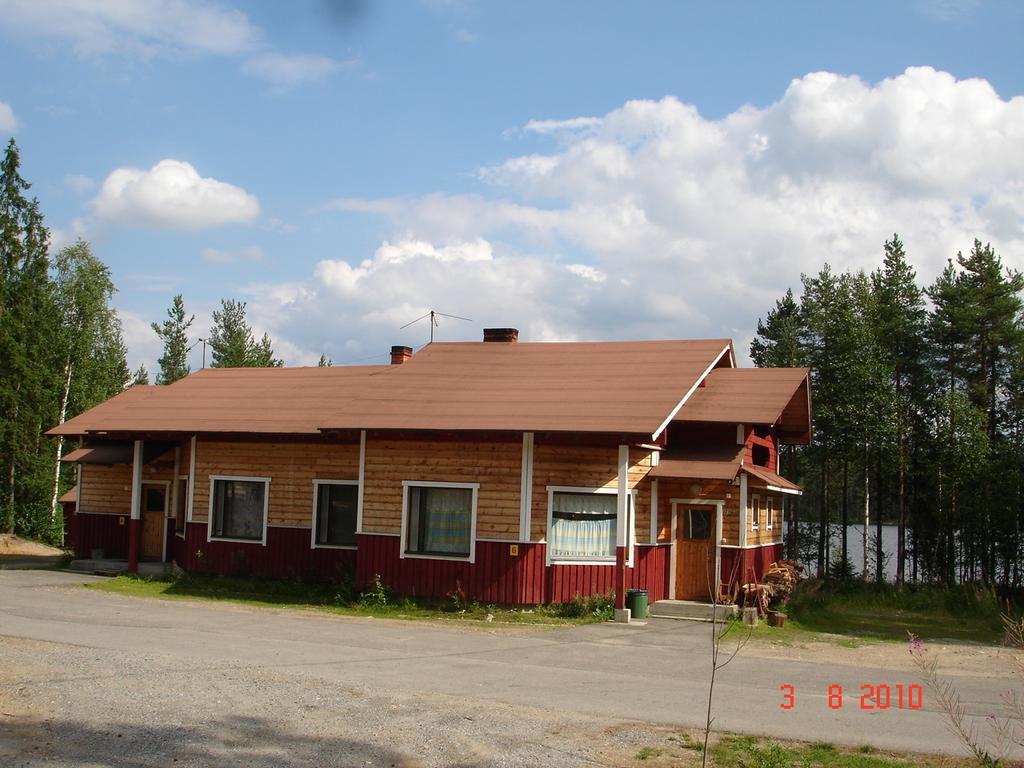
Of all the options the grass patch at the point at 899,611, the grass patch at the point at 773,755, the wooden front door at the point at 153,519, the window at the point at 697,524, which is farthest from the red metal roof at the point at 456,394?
the grass patch at the point at 773,755

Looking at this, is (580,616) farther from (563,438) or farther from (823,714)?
(823,714)

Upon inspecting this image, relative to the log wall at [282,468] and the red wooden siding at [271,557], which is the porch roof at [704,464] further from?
the red wooden siding at [271,557]

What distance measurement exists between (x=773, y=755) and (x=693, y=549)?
43.2 feet

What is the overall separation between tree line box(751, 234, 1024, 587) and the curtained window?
18.5m

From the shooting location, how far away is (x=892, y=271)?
3956cm

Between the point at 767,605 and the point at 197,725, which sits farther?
the point at 767,605

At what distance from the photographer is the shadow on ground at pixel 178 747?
765 cm

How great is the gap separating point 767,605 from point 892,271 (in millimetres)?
24418

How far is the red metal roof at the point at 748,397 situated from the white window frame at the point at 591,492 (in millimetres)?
3104

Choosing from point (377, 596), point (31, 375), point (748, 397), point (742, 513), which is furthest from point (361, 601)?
point (31, 375)

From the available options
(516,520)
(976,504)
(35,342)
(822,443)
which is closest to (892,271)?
(822,443)

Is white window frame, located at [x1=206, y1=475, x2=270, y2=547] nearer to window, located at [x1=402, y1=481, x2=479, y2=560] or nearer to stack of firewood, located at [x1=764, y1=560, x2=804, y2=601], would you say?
window, located at [x1=402, y1=481, x2=479, y2=560]

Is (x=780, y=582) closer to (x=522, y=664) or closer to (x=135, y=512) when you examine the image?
(x=522, y=664)

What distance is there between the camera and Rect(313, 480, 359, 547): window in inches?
861
